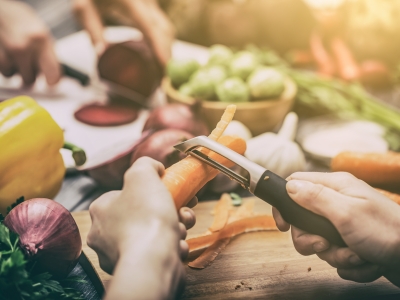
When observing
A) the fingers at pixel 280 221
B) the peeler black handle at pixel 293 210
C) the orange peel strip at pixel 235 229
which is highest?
the peeler black handle at pixel 293 210

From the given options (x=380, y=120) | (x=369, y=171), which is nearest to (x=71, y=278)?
(x=369, y=171)

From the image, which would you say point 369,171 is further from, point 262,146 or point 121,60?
point 121,60

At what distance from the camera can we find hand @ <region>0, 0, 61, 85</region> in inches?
50.6

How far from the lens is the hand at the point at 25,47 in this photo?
4.22 ft

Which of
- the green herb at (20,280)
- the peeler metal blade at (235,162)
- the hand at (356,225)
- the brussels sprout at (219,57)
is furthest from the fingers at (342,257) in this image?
the brussels sprout at (219,57)

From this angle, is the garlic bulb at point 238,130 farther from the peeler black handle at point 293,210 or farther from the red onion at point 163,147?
the peeler black handle at point 293,210

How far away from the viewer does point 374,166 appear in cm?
103

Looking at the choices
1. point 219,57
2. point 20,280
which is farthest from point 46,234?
point 219,57

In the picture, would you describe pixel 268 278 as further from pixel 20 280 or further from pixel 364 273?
pixel 20 280

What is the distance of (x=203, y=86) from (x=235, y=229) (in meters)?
0.50

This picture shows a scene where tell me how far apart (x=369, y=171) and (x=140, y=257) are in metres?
0.74

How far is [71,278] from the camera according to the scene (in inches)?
26.7

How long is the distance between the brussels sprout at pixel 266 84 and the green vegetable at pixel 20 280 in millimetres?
765

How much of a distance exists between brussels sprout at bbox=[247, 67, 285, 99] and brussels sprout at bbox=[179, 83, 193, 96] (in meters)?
0.18
